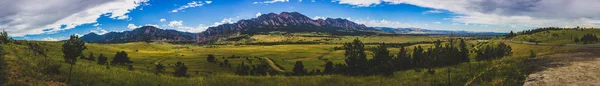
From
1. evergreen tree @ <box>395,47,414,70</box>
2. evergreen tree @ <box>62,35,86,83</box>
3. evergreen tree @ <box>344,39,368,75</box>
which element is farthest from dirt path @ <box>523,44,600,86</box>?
Result: evergreen tree @ <box>395,47,414,70</box>

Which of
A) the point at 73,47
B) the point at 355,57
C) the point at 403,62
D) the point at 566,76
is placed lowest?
the point at 403,62

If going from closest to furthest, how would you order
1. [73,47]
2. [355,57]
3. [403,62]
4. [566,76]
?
[566,76]
[73,47]
[355,57]
[403,62]

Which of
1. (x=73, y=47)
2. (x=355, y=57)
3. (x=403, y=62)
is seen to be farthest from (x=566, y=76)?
(x=403, y=62)

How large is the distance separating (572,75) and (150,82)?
133 ft

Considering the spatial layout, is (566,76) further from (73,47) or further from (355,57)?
(355,57)

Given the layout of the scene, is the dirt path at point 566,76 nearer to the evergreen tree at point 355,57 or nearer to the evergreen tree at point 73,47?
the evergreen tree at point 73,47

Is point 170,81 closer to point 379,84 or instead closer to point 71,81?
point 71,81

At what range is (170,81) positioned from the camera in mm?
44688

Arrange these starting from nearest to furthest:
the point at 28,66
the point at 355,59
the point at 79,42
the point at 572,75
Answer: the point at 572,75 → the point at 28,66 → the point at 79,42 → the point at 355,59

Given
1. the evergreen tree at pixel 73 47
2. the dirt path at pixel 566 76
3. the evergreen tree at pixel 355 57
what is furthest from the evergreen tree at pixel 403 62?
the evergreen tree at pixel 73 47

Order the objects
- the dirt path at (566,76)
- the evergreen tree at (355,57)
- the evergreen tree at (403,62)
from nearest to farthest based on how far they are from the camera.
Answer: the dirt path at (566,76), the evergreen tree at (355,57), the evergreen tree at (403,62)

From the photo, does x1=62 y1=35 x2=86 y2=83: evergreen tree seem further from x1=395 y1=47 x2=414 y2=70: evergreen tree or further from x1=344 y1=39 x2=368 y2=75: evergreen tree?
x1=395 y1=47 x2=414 y2=70: evergreen tree

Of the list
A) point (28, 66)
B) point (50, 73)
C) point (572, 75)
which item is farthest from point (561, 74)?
point (28, 66)

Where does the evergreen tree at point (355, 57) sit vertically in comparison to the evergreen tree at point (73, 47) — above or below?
below
